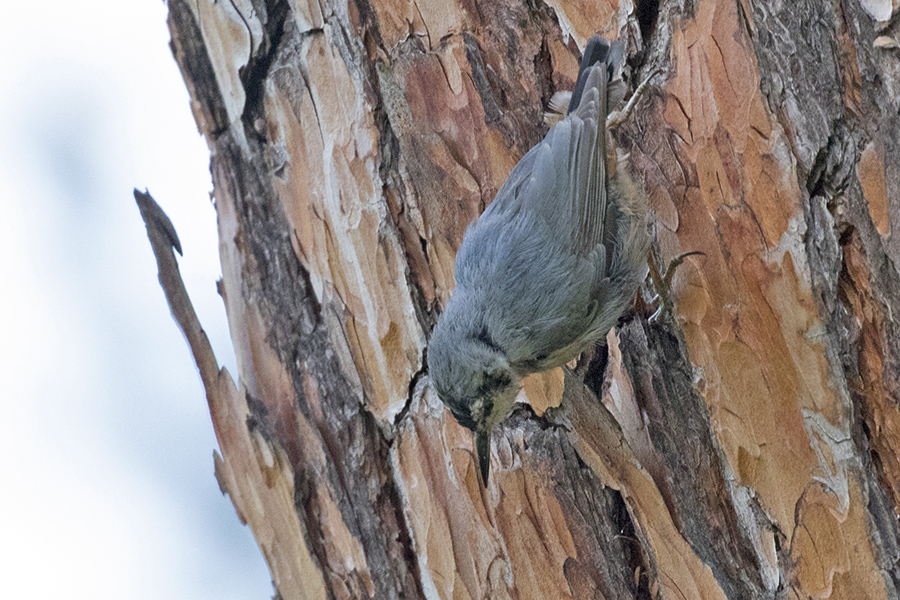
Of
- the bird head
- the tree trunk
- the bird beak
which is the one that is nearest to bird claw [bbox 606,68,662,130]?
the tree trunk

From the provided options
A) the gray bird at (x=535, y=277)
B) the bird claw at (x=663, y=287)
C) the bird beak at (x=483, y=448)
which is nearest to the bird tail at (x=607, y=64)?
the gray bird at (x=535, y=277)

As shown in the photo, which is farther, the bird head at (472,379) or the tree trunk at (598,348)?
the bird head at (472,379)

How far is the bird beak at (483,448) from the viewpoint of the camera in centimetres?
151

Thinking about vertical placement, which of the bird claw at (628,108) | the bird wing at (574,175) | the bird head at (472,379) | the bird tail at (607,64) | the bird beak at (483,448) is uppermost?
the bird tail at (607,64)

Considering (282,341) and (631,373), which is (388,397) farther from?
(631,373)

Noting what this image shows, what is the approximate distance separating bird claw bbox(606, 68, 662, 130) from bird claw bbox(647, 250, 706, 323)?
34 cm

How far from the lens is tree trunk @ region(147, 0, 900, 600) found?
130 centimetres

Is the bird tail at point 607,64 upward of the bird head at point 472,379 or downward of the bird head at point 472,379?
upward

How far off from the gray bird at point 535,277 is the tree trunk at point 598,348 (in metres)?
0.12

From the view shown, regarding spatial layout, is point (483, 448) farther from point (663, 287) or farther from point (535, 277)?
point (663, 287)

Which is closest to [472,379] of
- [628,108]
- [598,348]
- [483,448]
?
[483,448]

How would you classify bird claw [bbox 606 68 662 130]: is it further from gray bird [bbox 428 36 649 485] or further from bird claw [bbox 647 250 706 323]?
bird claw [bbox 647 250 706 323]

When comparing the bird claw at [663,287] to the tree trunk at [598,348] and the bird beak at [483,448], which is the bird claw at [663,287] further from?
the bird beak at [483,448]

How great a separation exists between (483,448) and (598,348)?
1.24 ft
